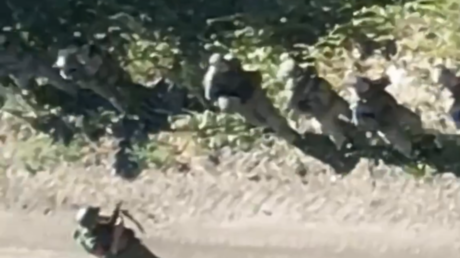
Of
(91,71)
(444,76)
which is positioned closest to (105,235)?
(91,71)

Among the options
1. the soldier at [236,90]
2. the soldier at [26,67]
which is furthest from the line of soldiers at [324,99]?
the soldier at [26,67]

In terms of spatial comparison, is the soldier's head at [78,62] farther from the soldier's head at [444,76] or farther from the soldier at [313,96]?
the soldier's head at [444,76]

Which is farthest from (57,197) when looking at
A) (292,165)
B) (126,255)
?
(292,165)

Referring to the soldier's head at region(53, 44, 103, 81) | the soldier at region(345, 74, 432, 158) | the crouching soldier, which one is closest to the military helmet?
the crouching soldier

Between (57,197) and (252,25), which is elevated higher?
(252,25)

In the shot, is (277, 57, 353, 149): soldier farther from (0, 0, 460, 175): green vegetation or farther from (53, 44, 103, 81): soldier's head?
(53, 44, 103, 81): soldier's head

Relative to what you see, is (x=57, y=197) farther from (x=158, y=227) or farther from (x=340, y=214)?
(x=340, y=214)
